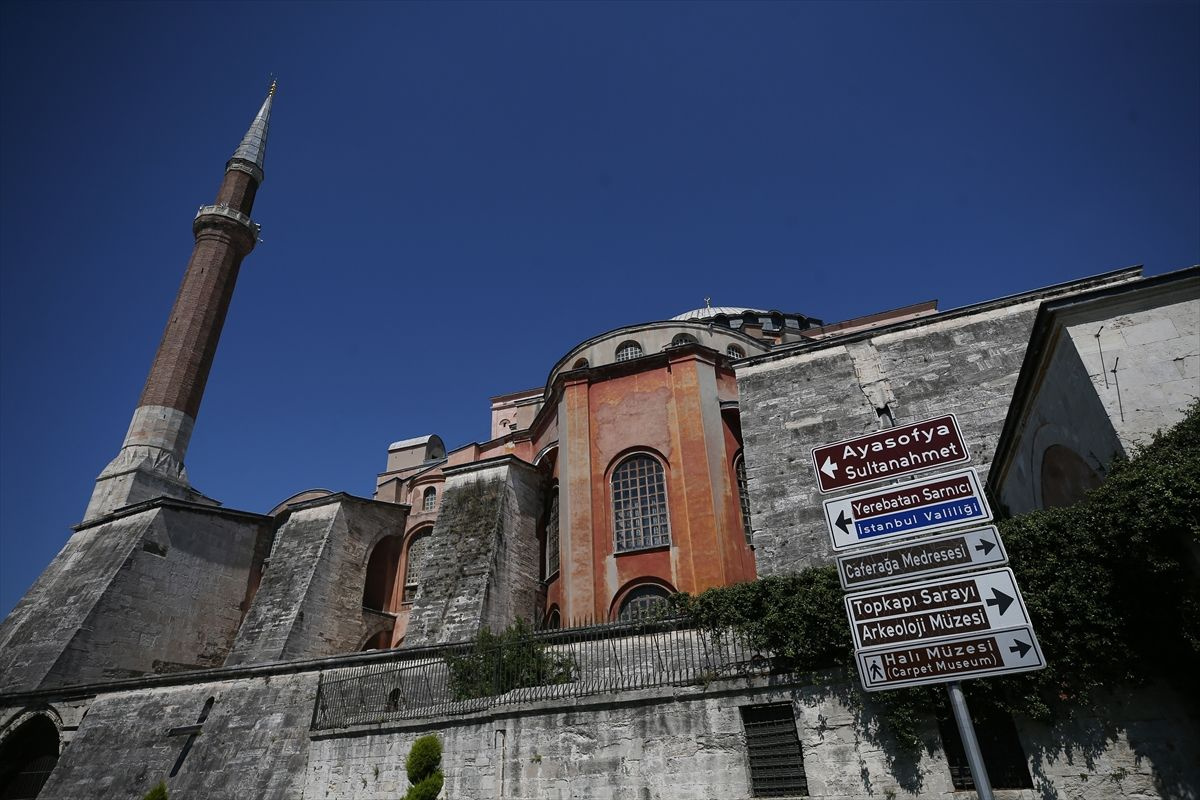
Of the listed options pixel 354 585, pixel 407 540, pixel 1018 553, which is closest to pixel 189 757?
pixel 354 585

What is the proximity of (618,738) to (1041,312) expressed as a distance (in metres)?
7.85

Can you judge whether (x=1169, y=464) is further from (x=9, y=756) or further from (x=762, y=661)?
(x=9, y=756)

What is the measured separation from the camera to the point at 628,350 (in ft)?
70.9

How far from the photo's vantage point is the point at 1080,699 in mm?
7359

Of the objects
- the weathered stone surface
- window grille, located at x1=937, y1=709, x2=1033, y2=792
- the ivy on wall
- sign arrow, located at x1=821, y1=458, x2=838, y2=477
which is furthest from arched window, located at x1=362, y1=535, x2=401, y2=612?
sign arrow, located at x1=821, y1=458, x2=838, y2=477

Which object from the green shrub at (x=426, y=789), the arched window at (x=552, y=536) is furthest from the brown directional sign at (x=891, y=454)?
the arched window at (x=552, y=536)

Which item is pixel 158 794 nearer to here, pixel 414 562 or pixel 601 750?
pixel 601 750

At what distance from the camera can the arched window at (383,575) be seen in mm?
22812

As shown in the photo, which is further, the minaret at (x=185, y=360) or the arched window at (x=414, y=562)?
the minaret at (x=185, y=360)

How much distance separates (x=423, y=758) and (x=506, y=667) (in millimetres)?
1825

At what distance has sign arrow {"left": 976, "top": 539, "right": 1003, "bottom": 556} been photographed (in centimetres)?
423

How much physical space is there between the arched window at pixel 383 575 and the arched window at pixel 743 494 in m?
12.2

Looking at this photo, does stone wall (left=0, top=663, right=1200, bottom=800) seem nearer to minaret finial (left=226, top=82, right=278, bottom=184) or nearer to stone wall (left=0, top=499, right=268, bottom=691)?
stone wall (left=0, top=499, right=268, bottom=691)

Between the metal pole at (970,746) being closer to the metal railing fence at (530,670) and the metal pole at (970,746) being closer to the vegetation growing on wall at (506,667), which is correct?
the metal railing fence at (530,670)
